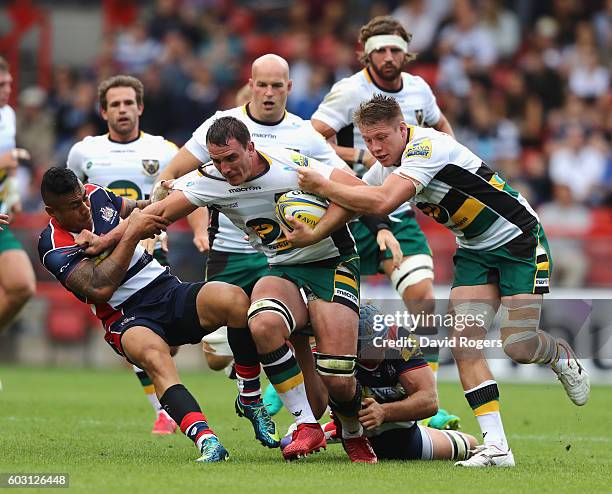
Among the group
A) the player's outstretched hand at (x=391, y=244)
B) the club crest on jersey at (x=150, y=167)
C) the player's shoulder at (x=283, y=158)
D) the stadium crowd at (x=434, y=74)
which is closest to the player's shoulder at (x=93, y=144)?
the club crest on jersey at (x=150, y=167)

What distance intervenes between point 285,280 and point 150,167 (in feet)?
9.20

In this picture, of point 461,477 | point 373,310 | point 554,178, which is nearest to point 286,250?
point 373,310

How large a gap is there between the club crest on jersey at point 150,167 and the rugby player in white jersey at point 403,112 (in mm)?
1362

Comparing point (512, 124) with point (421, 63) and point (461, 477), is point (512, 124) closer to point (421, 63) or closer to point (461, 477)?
point (421, 63)

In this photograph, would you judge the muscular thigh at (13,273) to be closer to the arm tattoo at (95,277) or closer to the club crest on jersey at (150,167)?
the club crest on jersey at (150,167)

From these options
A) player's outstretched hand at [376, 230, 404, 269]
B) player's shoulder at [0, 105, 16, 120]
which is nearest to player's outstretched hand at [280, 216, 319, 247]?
player's outstretched hand at [376, 230, 404, 269]

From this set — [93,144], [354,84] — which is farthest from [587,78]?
[93,144]

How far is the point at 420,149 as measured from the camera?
298 inches

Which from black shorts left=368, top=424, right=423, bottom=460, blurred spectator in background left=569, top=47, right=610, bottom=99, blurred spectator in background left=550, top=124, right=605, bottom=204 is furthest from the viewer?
blurred spectator in background left=569, top=47, right=610, bottom=99

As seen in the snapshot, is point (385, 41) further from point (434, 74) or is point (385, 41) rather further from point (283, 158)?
point (434, 74)

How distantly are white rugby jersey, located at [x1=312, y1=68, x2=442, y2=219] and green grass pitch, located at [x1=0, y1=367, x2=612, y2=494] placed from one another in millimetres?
2381

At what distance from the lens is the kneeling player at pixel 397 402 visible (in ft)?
25.0

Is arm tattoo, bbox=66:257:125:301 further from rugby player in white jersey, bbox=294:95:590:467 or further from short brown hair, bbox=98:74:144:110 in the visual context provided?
short brown hair, bbox=98:74:144:110

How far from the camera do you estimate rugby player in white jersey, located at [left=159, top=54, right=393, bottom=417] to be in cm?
910
